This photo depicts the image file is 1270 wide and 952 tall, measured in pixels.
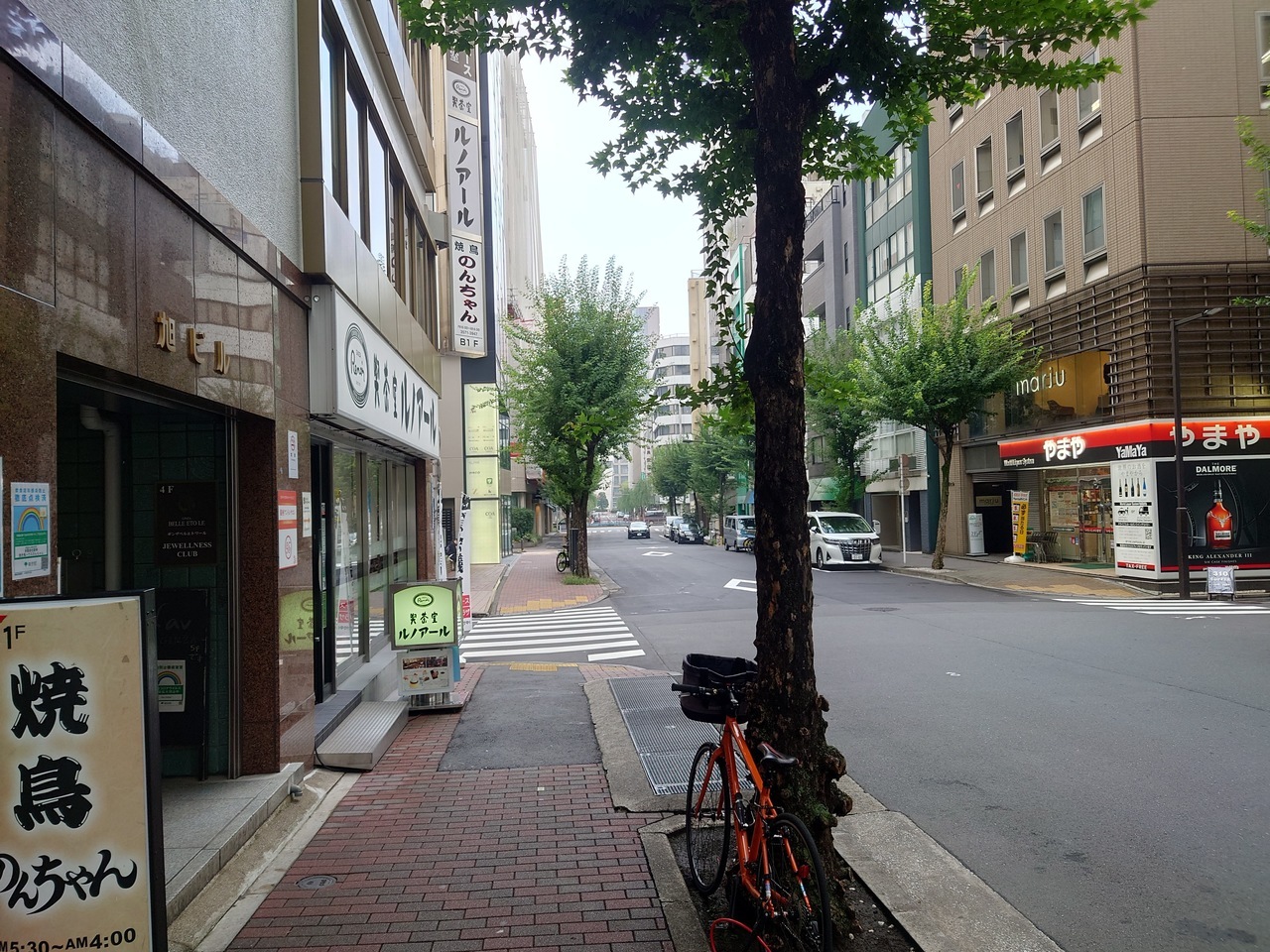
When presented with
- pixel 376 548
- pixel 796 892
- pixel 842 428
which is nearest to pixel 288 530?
pixel 796 892

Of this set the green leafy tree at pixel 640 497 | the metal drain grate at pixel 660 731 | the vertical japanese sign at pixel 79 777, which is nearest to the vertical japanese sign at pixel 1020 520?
the metal drain grate at pixel 660 731

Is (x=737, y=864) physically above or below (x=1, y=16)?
below

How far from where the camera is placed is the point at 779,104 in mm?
4688

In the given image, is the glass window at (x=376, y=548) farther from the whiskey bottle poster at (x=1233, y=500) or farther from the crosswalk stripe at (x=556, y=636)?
the whiskey bottle poster at (x=1233, y=500)

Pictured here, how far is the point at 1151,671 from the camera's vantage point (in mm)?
10648

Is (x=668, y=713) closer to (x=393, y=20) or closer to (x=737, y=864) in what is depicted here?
(x=737, y=864)

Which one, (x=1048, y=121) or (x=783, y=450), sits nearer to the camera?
(x=783, y=450)

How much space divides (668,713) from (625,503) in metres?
173

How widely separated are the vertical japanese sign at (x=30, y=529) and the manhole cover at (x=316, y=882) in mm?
2261

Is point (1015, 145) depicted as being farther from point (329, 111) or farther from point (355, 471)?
point (329, 111)

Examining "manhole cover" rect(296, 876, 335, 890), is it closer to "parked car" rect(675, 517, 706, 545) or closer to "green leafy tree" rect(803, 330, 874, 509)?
"green leafy tree" rect(803, 330, 874, 509)

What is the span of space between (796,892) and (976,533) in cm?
2992

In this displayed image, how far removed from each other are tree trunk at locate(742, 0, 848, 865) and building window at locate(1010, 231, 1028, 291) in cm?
2614

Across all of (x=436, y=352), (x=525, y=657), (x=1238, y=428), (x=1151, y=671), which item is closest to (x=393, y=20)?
(x=436, y=352)
